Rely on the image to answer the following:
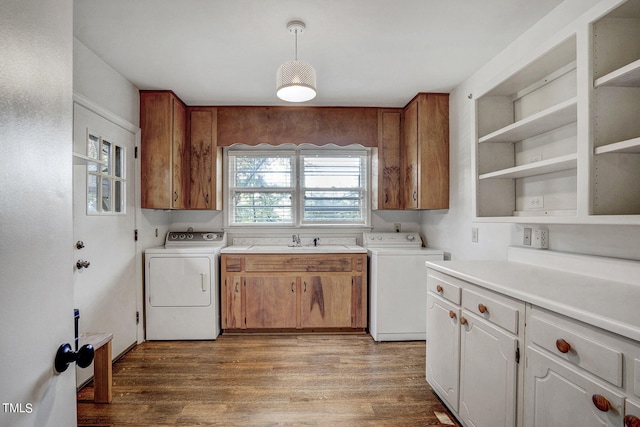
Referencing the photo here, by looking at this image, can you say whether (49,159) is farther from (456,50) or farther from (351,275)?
(351,275)

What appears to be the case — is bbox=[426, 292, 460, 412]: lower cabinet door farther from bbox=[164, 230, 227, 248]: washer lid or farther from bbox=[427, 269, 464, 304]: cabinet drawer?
bbox=[164, 230, 227, 248]: washer lid

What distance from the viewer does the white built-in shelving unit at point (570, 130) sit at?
1.31 metres

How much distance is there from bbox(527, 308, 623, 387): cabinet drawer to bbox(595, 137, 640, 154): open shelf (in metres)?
0.71

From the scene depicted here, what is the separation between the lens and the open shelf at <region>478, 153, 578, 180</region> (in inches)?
58.4

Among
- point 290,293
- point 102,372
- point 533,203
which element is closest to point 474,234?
point 533,203

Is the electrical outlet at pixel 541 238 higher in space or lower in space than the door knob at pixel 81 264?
higher

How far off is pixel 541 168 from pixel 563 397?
3.80ft

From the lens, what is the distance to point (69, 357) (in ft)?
2.17

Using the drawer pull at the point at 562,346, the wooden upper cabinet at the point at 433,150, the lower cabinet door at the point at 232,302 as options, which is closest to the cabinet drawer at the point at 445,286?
the drawer pull at the point at 562,346

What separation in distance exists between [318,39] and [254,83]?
35.2 inches

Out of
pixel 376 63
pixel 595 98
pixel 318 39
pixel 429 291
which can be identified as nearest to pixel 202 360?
pixel 429 291

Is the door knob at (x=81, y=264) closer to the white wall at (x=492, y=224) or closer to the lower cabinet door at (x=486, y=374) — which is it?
the lower cabinet door at (x=486, y=374)

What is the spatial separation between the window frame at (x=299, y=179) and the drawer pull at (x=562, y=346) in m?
2.61

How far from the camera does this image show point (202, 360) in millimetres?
2607
